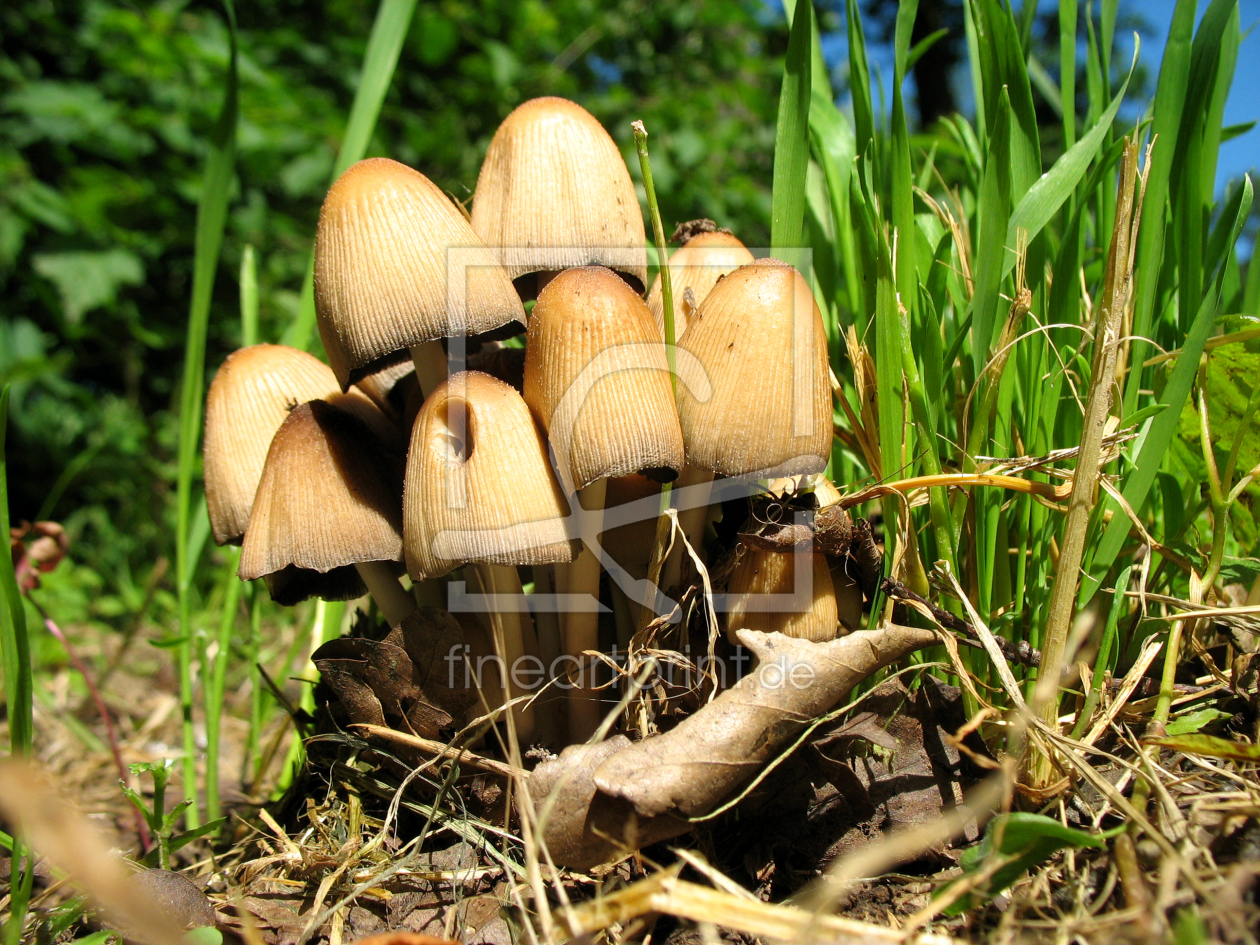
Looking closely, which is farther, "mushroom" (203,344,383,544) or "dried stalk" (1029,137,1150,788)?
"mushroom" (203,344,383,544)

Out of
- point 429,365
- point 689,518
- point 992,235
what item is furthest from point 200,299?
point 992,235

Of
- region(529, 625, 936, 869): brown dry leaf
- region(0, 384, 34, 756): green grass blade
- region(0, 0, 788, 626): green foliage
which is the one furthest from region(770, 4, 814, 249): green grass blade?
region(0, 0, 788, 626): green foliage

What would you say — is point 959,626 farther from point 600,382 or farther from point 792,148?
point 792,148

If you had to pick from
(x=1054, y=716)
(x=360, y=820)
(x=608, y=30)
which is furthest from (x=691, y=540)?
(x=608, y=30)

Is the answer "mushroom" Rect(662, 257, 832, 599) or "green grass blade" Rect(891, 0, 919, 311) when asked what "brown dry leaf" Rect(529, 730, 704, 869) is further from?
"green grass blade" Rect(891, 0, 919, 311)

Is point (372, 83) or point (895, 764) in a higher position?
point (372, 83)

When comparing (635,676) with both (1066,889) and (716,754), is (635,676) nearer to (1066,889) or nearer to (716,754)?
(716,754)

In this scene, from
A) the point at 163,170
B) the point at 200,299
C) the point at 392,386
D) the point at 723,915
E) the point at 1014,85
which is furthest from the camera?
the point at 163,170
